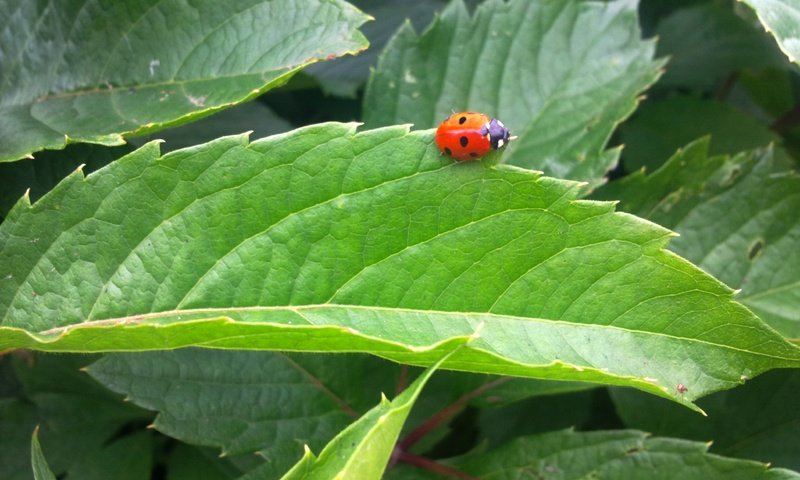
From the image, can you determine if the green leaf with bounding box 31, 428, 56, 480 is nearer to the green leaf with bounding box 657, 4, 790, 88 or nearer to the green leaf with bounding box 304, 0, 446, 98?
the green leaf with bounding box 304, 0, 446, 98

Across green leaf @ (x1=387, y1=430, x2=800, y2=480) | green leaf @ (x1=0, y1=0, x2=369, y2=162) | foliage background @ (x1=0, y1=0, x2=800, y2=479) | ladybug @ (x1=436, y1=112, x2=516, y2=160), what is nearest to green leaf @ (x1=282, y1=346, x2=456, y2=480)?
foliage background @ (x1=0, y1=0, x2=800, y2=479)

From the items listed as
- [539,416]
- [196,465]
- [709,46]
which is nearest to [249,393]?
[196,465]

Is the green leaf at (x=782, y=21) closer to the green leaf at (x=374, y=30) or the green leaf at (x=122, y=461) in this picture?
the green leaf at (x=374, y=30)

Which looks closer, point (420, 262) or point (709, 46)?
point (420, 262)

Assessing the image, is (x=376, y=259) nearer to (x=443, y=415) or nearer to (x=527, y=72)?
(x=443, y=415)

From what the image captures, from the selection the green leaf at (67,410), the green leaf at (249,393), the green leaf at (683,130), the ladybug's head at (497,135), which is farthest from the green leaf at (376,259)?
the green leaf at (683,130)
